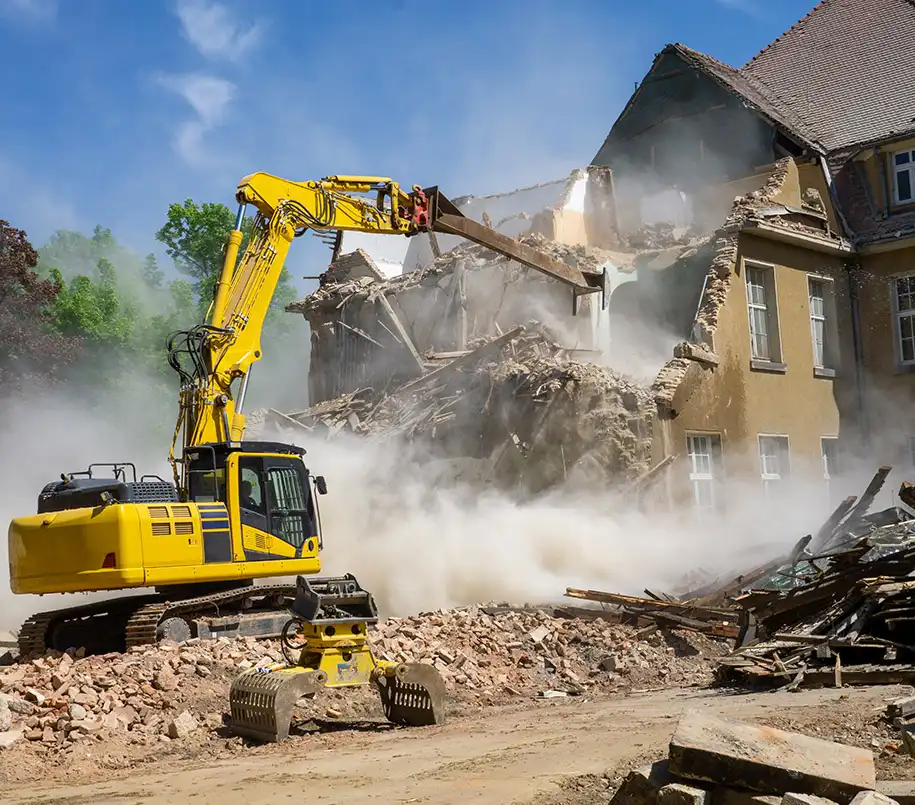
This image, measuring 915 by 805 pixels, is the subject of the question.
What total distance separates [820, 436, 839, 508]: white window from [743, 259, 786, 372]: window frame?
1.97 meters

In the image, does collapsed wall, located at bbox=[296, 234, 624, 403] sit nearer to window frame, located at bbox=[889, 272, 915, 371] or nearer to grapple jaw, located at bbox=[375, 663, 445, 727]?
window frame, located at bbox=[889, 272, 915, 371]

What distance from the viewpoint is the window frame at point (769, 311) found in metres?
21.7

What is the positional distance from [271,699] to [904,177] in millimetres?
19197

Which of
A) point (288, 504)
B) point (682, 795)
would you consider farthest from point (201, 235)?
point (682, 795)

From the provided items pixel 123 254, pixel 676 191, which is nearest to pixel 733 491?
pixel 676 191

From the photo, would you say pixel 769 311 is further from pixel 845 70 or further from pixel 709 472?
pixel 845 70

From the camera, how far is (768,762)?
18.4 feet

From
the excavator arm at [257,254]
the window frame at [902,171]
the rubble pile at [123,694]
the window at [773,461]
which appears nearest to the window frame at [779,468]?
the window at [773,461]

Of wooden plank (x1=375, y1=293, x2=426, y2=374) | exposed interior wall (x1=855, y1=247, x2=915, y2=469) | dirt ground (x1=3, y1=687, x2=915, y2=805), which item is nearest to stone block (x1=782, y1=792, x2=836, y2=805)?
dirt ground (x1=3, y1=687, x2=915, y2=805)

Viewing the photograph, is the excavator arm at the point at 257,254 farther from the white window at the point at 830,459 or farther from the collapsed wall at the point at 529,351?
the white window at the point at 830,459

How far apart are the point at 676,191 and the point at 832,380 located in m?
5.58

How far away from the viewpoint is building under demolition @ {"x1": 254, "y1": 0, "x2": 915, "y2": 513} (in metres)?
19.5

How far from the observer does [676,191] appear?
2577cm

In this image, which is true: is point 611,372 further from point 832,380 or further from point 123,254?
point 123,254
